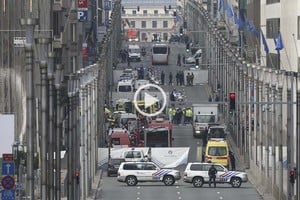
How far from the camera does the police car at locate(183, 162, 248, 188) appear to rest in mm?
91312

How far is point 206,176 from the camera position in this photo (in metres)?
91.7

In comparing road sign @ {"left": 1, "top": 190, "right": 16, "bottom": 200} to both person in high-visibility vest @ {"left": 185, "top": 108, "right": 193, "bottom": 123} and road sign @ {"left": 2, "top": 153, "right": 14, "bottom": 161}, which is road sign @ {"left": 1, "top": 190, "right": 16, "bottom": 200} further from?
person in high-visibility vest @ {"left": 185, "top": 108, "right": 193, "bottom": 123}

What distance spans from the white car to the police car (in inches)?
31.2

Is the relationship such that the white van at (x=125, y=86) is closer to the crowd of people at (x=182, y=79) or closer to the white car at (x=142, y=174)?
the crowd of people at (x=182, y=79)

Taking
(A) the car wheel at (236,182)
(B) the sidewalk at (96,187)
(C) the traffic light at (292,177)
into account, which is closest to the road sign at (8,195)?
(C) the traffic light at (292,177)

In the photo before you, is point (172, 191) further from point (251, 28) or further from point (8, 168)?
point (251, 28)

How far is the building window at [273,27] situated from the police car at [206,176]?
101 feet

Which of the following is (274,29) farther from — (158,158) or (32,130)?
(32,130)

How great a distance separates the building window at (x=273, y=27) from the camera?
124m

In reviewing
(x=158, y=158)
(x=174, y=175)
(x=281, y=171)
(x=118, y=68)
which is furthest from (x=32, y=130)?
(x=118, y=68)

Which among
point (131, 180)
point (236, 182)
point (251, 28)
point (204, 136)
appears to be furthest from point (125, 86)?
point (236, 182)

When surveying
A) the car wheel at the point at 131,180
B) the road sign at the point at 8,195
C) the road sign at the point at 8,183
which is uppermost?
the road sign at the point at 8,183

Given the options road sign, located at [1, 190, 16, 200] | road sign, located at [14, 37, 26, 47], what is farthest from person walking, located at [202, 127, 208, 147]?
road sign, located at [1, 190, 16, 200]

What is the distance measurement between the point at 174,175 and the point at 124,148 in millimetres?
11642
